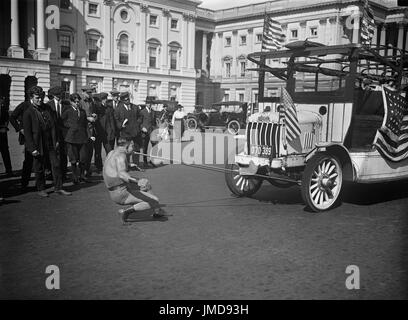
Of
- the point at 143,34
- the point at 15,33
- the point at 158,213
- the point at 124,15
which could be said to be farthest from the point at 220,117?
the point at 158,213

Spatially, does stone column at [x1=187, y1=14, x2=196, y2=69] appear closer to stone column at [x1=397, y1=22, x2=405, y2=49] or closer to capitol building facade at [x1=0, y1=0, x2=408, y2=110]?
capitol building facade at [x1=0, y1=0, x2=408, y2=110]

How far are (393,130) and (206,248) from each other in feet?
16.1

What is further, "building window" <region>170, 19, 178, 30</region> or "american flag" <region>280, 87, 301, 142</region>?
"building window" <region>170, 19, 178, 30</region>

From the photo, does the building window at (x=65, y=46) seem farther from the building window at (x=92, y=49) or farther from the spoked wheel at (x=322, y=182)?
the spoked wheel at (x=322, y=182)

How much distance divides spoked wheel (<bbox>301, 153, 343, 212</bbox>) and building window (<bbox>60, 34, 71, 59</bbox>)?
146 feet

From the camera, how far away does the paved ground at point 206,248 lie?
13.5ft

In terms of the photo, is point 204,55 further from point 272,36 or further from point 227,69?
point 272,36

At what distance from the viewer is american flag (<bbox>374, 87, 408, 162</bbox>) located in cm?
815

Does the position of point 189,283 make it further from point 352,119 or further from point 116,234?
point 352,119

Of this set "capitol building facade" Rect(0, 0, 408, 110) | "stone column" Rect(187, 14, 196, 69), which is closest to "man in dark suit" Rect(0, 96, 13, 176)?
"capitol building facade" Rect(0, 0, 408, 110)

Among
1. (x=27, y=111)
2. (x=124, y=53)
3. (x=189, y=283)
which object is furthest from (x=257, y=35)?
(x=189, y=283)

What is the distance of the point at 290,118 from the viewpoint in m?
7.28

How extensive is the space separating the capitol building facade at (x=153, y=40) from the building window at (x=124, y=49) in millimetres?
114

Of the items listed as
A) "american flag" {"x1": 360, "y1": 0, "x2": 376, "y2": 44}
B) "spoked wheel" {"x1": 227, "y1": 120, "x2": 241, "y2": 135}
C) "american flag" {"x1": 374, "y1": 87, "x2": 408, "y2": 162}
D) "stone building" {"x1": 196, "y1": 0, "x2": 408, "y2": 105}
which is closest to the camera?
"american flag" {"x1": 374, "y1": 87, "x2": 408, "y2": 162}
